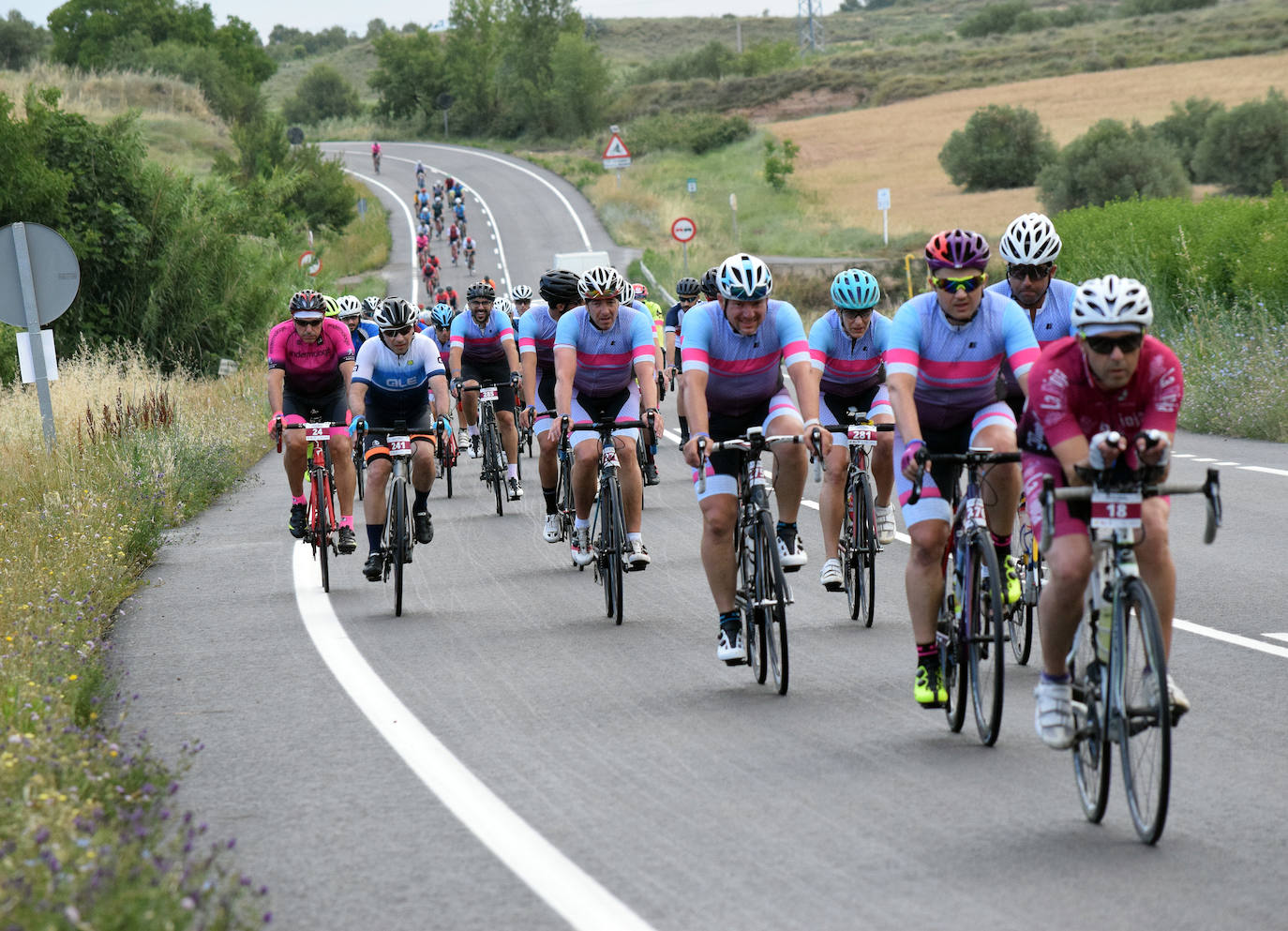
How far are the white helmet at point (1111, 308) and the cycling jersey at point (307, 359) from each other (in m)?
7.86

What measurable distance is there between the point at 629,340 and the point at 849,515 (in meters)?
2.27

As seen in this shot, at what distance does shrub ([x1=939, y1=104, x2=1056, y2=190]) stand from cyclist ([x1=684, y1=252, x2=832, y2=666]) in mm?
64118

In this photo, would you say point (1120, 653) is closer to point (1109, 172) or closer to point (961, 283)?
point (961, 283)

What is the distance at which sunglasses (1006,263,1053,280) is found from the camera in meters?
8.73

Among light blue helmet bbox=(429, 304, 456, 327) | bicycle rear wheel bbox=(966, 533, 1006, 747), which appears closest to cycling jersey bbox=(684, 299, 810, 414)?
bicycle rear wheel bbox=(966, 533, 1006, 747)

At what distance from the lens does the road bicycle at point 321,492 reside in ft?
38.6

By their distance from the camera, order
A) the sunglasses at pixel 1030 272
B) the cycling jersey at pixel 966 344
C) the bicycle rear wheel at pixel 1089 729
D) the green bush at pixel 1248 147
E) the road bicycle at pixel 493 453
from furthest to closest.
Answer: the green bush at pixel 1248 147, the road bicycle at pixel 493 453, the sunglasses at pixel 1030 272, the cycling jersey at pixel 966 344, the bicycle rear wheel at pixel 1089 729

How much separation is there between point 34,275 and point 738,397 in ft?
28.5

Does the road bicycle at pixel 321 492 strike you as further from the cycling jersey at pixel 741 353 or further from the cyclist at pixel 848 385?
the cycling jersey at pixel 741 353

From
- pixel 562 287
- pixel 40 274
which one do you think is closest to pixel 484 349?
pixel 562 287

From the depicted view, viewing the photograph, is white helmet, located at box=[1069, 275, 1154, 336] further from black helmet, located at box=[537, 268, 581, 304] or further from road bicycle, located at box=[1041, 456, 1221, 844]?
black helmet, located at box=[537, 268, 581, 304]

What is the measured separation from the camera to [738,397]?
875 cm

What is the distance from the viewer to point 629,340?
11273mm

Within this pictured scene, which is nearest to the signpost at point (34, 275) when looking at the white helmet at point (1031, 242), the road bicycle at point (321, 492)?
the road bicycle at point (321, 492)
